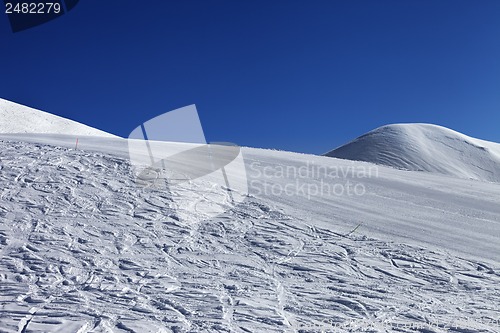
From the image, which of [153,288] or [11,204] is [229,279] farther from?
[11,204]

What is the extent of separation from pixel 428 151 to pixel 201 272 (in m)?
58.3

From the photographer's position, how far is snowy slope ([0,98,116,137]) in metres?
33.8

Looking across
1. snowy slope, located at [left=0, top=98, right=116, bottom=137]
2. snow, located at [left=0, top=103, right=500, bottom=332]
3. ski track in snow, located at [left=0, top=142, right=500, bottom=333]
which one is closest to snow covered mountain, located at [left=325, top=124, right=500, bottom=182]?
snowy slope, located at [left=0, top=98, right=116, bottom=137]

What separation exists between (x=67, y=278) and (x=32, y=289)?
45cm

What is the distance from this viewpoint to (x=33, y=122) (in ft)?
119

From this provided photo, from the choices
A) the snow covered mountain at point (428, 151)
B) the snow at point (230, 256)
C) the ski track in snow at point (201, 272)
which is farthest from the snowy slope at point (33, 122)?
the snow covered mountain at point (428, 151)

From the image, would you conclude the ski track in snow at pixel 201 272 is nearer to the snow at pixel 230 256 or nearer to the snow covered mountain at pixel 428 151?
the snow at pixel 230 256

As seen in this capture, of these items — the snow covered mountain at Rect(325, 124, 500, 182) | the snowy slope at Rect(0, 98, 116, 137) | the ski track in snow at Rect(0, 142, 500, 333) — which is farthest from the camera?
the snow covered mountain at Rect(325, 124, 500, 182)

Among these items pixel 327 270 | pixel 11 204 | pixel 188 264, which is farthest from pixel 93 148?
pixel 327 270

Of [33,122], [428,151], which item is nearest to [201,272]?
[33,122]

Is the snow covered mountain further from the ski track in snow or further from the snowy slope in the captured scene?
the ski track in snow

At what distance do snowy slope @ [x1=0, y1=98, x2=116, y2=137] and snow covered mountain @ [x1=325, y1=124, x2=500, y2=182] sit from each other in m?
32.7

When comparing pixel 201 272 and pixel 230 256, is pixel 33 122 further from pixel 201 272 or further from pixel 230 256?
pixel 201 272

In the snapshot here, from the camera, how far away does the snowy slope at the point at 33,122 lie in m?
33.8
